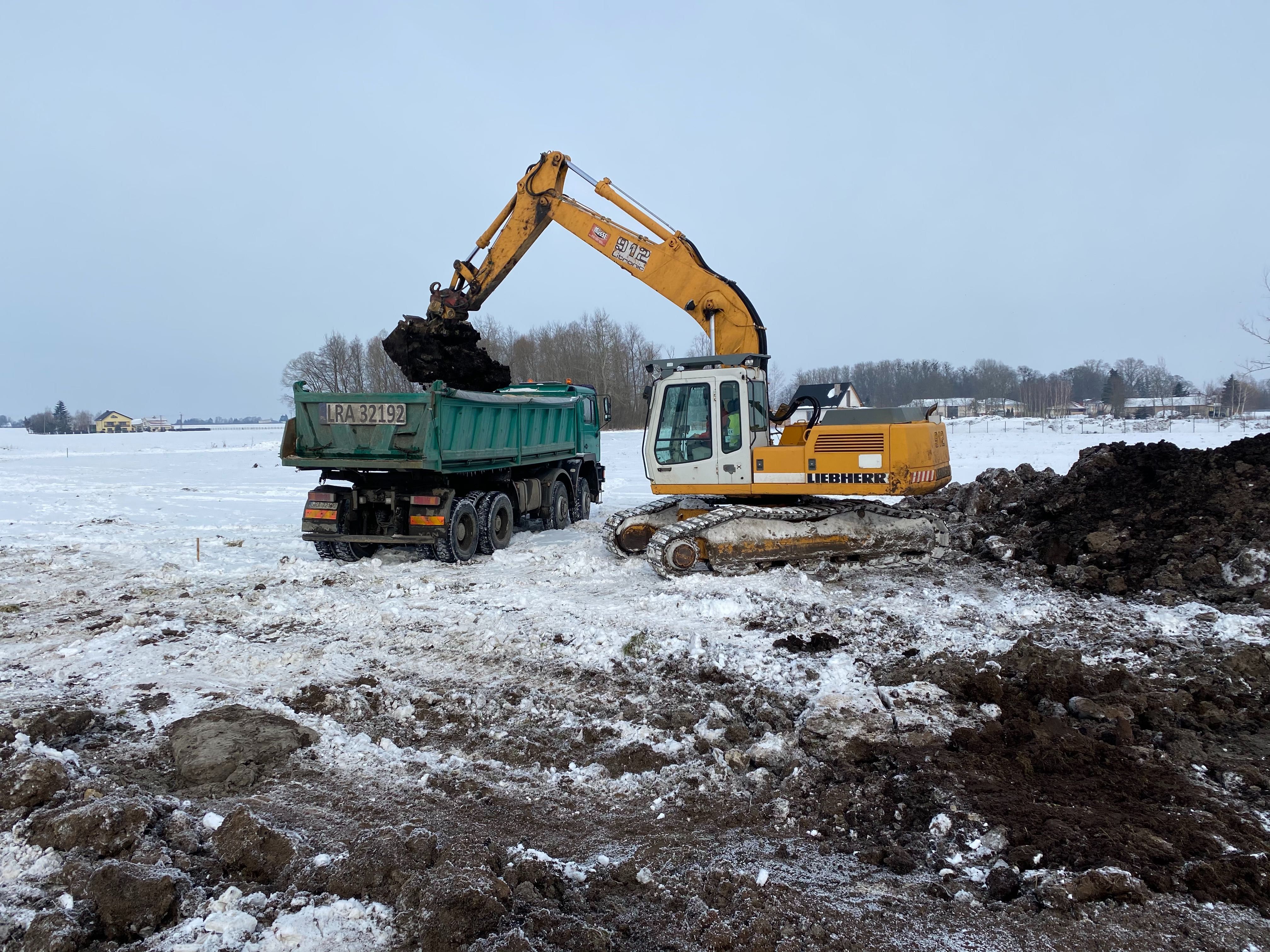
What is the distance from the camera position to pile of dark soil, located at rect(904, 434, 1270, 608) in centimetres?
767

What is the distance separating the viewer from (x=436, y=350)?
11109mm

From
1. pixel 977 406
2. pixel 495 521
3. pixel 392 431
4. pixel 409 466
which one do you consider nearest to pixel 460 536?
pixel 495 521

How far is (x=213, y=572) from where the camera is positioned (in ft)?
30.6

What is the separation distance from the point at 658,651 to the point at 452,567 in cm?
421

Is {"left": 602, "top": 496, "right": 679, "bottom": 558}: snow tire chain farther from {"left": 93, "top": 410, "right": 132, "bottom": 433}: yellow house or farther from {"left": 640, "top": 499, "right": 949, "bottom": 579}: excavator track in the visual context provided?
{"left": 93, "top": 410, "right": 132, "bottom": 433}: yellow house

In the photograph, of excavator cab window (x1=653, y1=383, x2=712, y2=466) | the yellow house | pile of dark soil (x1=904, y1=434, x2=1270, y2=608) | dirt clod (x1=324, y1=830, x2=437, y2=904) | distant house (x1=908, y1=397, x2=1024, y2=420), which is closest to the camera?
dirt clod (x1=324, y1=830, x2=437, y2=904)

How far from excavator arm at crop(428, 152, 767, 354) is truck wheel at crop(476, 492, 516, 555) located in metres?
2.74

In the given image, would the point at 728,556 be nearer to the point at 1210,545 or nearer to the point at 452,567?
the point at 452,567

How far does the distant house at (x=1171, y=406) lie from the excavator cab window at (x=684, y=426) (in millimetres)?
67164

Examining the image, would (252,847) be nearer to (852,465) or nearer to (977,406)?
(852,465)

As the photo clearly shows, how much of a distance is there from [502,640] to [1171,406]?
92353 millimetres

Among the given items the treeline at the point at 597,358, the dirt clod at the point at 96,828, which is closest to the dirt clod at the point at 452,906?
the dirt clod at the point at 96,828

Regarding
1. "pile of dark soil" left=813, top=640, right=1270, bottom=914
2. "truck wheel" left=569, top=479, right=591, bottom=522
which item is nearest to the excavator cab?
"pile of dark soil" left=813, top=640, right=1270, bottom=914

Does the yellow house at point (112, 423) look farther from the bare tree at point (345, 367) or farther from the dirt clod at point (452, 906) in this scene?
the dirt clod at point (452, 906)
